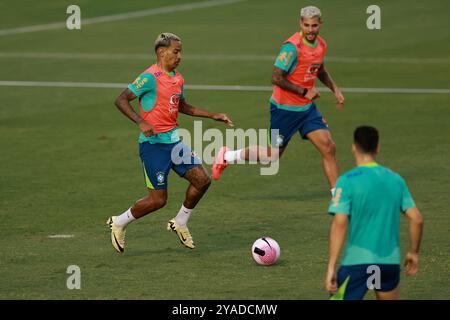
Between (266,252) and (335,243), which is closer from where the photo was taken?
(335,243)

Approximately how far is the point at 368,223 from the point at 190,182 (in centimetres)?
480

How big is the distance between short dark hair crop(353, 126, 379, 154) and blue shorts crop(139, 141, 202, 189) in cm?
461

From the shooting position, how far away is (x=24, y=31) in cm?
3491

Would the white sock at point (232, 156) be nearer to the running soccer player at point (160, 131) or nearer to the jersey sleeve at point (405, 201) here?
the running soccer player at point (160, 131)

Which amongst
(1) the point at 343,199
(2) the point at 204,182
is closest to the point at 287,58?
(2) the point at 204,182

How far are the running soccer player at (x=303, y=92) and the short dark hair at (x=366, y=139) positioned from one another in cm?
579

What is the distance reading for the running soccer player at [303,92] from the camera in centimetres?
1504

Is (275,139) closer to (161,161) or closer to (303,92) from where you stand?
(303,92)

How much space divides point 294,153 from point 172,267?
7543 mm

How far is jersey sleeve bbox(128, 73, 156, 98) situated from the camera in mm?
13289

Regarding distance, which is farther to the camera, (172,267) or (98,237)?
(98,237)

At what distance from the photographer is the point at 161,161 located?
44.0 feet
